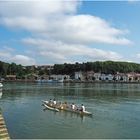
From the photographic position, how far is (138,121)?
1500 inches

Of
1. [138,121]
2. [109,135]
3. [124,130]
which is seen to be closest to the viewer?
[109,135]

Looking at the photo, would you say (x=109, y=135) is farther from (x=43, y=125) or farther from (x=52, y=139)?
(x=43, y=125)

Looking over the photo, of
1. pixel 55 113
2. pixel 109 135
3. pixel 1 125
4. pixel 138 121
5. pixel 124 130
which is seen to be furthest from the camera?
pixel 55 113

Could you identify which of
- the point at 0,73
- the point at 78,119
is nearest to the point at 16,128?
the point at 78,119

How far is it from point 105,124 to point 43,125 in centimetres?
658

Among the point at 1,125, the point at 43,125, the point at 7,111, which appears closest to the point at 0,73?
the point at 7,111

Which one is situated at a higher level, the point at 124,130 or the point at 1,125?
the point at 1,125

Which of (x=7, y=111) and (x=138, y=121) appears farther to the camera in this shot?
(x=7, y=111)

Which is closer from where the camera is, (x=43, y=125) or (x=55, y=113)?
(x=43, y=125)

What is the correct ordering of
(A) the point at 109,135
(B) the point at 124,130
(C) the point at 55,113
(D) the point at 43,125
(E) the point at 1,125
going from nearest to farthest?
1. (E) the point at 1,125
2. (A) the point at 109,135
3. (B) the point at 124,130
4. (D) the point at 43,125
5. (C) the point at 55,113

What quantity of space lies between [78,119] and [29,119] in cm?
568

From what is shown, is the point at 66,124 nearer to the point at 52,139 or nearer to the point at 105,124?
the point at 105,124

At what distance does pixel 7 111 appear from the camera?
46.1 meters

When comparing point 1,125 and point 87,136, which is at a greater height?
point 1,125
